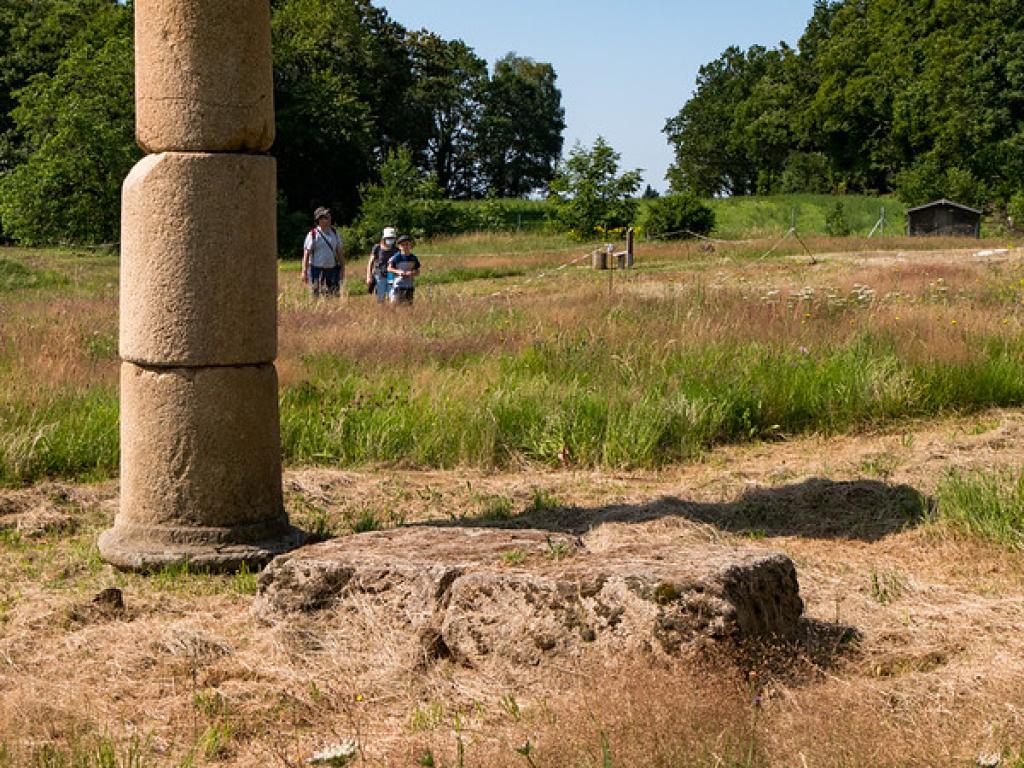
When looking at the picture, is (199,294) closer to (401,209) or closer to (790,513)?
(790,513)

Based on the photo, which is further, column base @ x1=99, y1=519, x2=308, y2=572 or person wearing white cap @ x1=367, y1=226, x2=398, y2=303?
person wearing white cap @ x1=367, y1=226, x2=398, y2=303

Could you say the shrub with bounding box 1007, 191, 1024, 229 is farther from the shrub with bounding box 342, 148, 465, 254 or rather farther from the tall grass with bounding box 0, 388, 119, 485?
the tall grass with bounding box 0, 388, 119, 485

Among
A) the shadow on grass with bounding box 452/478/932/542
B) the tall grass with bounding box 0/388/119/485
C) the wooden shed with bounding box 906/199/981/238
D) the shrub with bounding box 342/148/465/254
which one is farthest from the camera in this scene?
the shrub with bounding box 342/148/465/254

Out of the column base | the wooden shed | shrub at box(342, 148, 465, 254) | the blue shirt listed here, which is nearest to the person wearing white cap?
the blue shirt

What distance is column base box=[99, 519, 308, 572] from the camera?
22.8 ft

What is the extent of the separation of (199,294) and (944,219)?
3574cm

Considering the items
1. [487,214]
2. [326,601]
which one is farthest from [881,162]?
[326,601]

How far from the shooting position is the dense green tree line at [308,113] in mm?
39062

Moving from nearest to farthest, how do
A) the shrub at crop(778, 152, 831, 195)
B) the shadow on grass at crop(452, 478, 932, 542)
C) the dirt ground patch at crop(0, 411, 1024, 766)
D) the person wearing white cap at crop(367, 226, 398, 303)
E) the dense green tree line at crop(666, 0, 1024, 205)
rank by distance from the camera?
Result: 1. the dirt ground patch at crop(0, 411, 1024, 766)
2. the shadow on grass at crop(452, 478, 932, 542)
3. the person wearing white cap at crop(367, 226, 398, 303)
4. the dense green tree line at crop(666, 0, 1024, 205)
5. the shrub at crop(778, 152, 831, 195)

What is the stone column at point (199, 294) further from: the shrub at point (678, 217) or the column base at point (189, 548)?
the shrub at point (678, 217)

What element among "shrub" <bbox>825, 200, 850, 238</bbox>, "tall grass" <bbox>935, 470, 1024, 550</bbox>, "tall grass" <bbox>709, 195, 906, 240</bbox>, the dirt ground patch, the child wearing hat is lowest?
the dirt ground patch

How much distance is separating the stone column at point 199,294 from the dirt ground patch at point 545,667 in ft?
1.23

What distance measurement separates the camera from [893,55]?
201 feet

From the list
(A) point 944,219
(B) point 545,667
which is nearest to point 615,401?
(B) point 545,667
